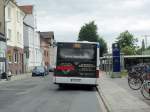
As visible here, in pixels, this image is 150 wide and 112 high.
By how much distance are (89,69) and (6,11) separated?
1532 inches

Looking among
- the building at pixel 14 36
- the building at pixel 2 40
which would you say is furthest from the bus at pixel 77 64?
the building at pixel 14 36

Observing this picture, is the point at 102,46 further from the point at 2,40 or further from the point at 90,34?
the point at 2,40

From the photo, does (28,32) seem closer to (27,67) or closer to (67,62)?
(27,67)

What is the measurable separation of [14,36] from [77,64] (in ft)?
137

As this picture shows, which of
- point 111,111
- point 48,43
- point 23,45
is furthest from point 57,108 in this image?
point 48,43

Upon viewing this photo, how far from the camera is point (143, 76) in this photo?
2733 cm

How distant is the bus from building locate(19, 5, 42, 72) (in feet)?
162

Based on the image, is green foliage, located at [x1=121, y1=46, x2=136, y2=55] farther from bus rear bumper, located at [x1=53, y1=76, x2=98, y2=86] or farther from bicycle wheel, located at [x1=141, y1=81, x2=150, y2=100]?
bicycle wheel, located at [x1=141, y1=81, x2=150, y2=100]

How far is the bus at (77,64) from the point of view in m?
28.2

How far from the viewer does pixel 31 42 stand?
3423 inches

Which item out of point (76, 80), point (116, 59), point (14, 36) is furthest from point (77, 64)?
point (14, 36)

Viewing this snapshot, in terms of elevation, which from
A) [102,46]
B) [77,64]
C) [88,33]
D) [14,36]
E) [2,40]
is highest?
[88,33]

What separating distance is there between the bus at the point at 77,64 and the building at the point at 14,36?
34.0 meters

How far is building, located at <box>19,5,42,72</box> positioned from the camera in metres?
81.2
